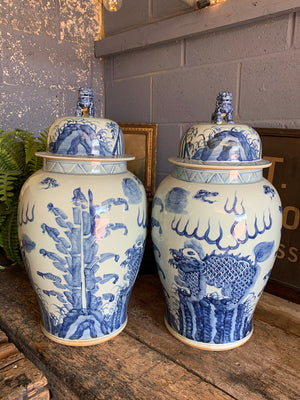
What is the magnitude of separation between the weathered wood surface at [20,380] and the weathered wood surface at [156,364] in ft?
0.10

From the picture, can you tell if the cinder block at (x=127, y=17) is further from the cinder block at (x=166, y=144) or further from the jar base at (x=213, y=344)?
the jar base at (x=213, y=344)

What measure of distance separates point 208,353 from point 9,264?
746 millimetres

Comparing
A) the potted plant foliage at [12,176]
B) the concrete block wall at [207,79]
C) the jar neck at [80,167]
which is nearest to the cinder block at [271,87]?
the concrete block wall at [207,79]

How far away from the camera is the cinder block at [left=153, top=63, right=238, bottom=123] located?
0.97 meters

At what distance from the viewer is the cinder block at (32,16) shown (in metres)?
1.08

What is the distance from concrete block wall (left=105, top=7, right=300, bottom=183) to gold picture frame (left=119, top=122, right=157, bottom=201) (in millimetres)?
31

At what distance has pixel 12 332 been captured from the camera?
2.39ft

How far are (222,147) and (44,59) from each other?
34.2 inches

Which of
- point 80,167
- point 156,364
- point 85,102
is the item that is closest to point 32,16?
point 85,102

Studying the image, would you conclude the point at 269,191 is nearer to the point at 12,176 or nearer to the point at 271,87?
the point at 271,87

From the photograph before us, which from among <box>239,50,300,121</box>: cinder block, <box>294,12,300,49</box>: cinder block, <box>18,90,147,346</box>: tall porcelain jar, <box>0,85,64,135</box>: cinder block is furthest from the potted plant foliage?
<box>294,12,300,49</box>: cinder block

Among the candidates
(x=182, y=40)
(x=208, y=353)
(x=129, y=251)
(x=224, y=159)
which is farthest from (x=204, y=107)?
(x=208, y=353)

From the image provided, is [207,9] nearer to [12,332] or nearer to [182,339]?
[182,339]

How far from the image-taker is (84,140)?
0.63 metres
